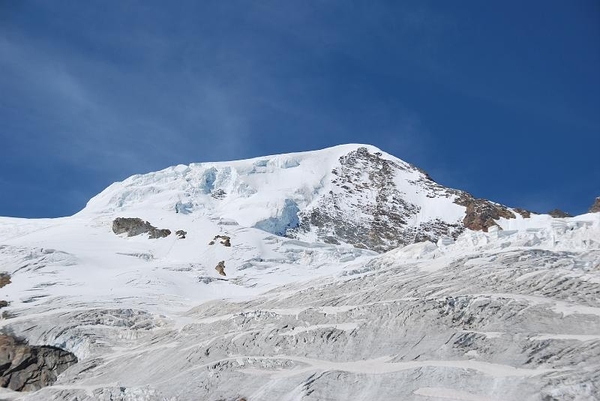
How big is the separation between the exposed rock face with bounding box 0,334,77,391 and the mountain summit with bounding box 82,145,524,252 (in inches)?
1897

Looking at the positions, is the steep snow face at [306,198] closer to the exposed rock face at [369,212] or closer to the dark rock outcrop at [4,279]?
the exposed rock face at [369,212]

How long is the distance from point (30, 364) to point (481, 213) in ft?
284

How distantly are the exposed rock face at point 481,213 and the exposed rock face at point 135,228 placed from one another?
177 feet

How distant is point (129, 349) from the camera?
44.8 metres

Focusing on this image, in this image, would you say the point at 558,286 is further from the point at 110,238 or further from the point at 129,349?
the point at 110,238

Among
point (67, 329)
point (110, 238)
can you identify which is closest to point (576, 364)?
point (67, 329)

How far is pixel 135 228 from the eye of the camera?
80.5 meters

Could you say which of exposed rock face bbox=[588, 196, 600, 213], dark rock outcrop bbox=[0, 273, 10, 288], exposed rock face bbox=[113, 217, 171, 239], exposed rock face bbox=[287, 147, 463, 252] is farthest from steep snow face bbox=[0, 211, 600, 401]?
exposed rock face bbox=[588, 196, 600, 213]

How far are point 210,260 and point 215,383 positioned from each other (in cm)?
3201

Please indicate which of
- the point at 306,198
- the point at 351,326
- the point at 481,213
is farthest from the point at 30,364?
the point at 481,213

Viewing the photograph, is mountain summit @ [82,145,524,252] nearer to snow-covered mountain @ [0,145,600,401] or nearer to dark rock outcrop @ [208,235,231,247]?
dark rock outcrop @ [208,235,231,247]

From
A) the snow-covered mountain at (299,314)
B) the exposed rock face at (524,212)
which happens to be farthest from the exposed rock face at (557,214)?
the snow-covered mountain at (299,314)

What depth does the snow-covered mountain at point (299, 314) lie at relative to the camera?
31.7 meters

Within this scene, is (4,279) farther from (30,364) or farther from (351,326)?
(351,326)
